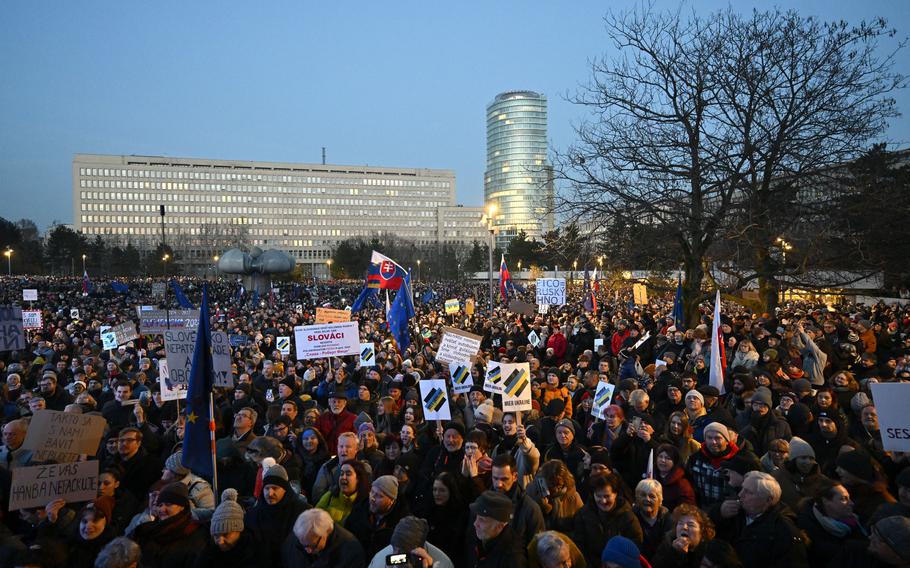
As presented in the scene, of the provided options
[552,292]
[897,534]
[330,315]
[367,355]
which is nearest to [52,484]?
[897,534]

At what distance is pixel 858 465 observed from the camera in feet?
13.4

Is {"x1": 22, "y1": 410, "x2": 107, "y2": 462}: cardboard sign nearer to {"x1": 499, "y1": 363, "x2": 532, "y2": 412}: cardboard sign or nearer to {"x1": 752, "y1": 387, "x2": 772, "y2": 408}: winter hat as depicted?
{"x1": 499, "y1": 363, "x2": 532, "y2": 412}: cardboard sign

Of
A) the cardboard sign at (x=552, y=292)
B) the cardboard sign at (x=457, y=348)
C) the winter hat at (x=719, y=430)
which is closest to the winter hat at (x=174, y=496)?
Result: the winter hat at (x=719, y=430)

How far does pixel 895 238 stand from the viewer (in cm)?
1141

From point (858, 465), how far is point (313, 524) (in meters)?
3.50

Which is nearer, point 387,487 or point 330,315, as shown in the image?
point 387,487

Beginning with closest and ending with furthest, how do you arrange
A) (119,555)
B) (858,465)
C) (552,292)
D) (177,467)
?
1. (119,555)
2. (858,465)
3. (177,467)
4. (552,292)

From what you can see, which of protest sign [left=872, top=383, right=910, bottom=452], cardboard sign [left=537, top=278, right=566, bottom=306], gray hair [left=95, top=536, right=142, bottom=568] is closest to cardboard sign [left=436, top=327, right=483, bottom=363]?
protest sign [left=872, top=383, right=910, bottom=452]

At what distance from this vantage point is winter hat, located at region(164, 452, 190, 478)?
500 cm

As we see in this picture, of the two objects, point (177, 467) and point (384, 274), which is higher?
point (384, 274)

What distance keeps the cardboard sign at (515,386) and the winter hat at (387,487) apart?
2.54 metres

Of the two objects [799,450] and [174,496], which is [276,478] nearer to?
[174,496]

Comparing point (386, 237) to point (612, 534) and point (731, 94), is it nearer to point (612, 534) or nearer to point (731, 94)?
point (731, 94)

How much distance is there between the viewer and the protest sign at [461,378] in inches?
357
